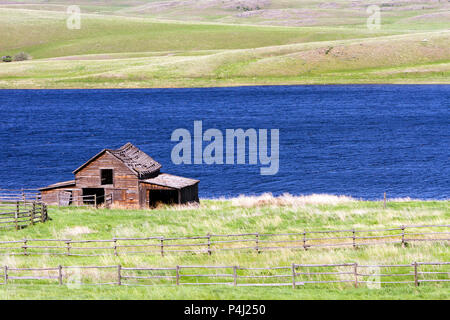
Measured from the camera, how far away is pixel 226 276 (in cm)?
2988

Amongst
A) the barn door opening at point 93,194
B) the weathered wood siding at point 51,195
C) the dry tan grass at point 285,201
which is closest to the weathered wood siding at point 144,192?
the barn door opening at point 93,194

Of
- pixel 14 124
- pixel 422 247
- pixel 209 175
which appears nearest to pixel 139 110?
pixel 14 124

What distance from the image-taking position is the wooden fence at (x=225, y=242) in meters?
34.6

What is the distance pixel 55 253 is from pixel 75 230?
476cm

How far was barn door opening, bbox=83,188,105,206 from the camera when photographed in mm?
49781

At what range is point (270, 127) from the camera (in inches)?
4102

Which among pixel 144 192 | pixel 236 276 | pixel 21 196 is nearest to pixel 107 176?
pixel 144 192

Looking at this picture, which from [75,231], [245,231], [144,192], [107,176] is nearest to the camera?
[245,231]

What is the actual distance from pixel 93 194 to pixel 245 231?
15825 millimetres

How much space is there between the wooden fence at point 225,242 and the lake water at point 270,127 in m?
22.2

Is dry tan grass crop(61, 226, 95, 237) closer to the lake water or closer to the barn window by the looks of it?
the barn window

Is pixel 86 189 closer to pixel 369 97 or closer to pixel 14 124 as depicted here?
pixel 14 124

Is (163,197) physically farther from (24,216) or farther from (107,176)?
(24,216)
